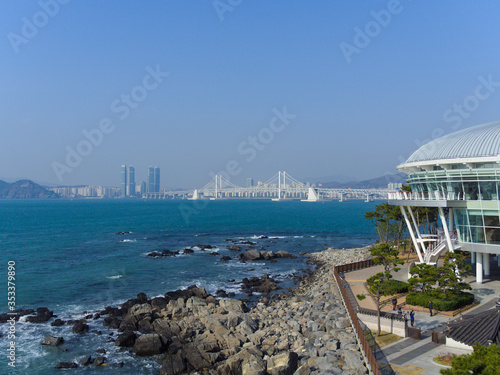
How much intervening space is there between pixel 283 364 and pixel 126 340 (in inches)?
351

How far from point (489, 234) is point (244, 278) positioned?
66.1 feet

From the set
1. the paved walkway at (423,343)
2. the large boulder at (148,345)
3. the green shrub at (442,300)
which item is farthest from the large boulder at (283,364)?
the green shrub at (442,300)

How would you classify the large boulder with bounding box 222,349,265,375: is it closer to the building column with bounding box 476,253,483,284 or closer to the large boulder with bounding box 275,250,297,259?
the building column with bounding box 476,253,483,284

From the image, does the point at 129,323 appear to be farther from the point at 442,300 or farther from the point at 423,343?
the point at 442,300

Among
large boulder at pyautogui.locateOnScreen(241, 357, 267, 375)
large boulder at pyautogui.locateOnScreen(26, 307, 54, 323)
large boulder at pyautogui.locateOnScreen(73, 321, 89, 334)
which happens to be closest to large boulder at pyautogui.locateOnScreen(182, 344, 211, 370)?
large boulder at pyautogui.locateOnScreen(241, 357, 267, 375)

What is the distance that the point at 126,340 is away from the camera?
66.6 feet

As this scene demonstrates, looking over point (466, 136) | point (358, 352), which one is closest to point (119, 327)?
point (358, 352)

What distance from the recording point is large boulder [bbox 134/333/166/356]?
19.3 metres

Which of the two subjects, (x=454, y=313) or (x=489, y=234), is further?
(x=489, y=234)

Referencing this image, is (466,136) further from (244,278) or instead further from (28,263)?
(28,263)

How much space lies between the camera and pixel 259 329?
69.6 ft

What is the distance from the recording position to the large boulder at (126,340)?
2028 centimetres

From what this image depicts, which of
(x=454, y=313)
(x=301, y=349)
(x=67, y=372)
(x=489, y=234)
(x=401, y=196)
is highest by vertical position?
(x=401, y=196)

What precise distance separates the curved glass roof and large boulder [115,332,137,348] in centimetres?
2065
